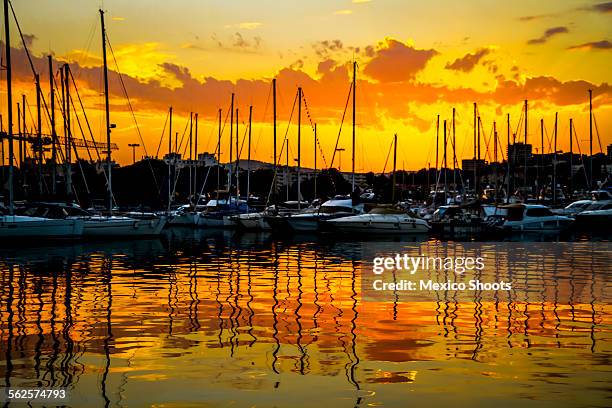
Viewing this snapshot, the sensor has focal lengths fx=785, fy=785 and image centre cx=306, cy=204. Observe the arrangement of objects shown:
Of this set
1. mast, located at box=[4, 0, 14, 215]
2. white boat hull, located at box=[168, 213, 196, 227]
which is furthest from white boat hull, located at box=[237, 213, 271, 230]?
mast, located at box=[4, 0, 14, 215]

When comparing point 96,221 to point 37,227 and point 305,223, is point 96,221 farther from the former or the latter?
point 305,223

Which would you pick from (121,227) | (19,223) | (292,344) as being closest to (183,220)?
(121,227)

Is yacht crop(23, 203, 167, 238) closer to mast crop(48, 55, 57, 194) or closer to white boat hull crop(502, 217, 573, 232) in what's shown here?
mast crop(48, 55, 57, 194)

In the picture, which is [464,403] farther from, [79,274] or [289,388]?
[79,274]

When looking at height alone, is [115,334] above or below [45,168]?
below

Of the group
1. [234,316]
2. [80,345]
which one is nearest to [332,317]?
[234,316]

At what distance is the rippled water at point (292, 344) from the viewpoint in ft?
36.6

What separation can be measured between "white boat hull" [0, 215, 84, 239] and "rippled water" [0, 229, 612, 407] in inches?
826

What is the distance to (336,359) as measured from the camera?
13.3 metres

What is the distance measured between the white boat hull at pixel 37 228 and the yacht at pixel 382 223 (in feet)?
64.0

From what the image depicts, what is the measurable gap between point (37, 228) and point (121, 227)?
6.70 m

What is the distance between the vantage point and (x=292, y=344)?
14742mm

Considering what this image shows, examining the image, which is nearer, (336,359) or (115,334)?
(336,359)

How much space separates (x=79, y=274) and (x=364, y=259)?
45.4 ft
